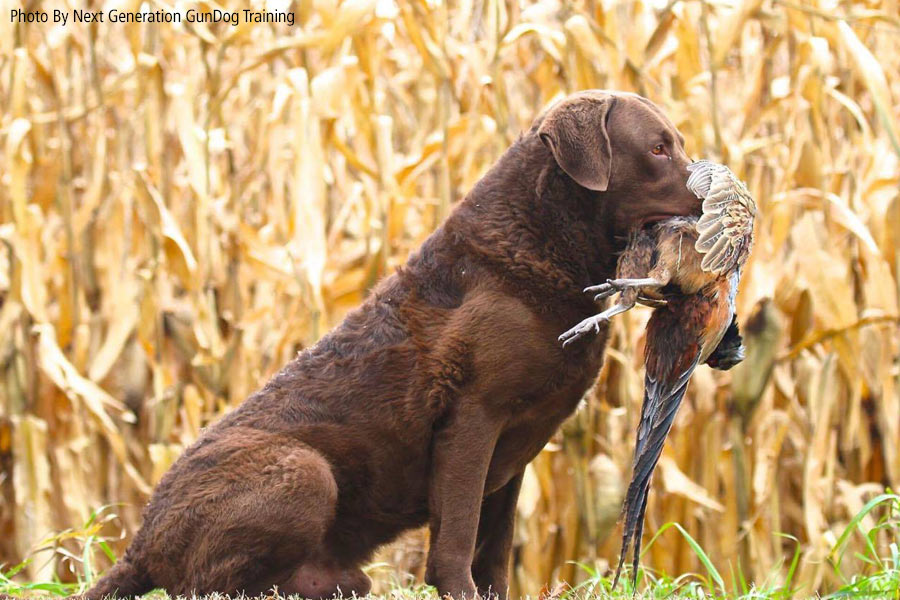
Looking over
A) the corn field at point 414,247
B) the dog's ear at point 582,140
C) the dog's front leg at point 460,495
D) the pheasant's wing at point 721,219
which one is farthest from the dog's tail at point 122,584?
the pheasant's wing at point 721,219

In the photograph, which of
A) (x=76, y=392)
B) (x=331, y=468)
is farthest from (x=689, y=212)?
(x=76, y=392)

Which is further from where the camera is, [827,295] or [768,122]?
[768,122]

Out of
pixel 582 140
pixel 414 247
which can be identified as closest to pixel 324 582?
pixel 582 140

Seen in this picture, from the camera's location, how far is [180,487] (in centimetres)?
300

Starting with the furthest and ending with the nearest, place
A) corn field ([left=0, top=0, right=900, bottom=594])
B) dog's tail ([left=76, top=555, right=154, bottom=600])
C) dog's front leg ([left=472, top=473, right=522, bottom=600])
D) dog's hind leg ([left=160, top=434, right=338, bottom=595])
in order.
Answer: corn field ([left=0, top=0, right=900, bottom=594]) < dog's front leg ([left=472, top=473, right=522, bottom=600]) < dog's tail ([left=76, top=555, right=154, bottom=600]) < dog's hind leg ([left=160, top=434, right=338, bottom=595])

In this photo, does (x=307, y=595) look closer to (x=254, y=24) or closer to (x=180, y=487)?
(x=180, y=487)

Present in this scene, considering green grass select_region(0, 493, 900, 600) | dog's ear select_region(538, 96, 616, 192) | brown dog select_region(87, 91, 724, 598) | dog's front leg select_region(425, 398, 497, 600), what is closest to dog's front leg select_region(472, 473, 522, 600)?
brown dog select_region(87, 91, 724, 598)

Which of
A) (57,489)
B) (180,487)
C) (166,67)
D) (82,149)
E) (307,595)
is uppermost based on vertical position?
(166,67)

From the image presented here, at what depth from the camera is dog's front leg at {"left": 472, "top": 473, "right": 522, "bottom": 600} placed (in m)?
3.25

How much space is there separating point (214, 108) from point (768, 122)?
8.65 ft

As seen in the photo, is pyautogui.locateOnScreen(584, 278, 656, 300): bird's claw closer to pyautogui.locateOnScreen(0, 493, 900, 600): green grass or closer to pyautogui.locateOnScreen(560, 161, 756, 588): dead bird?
pyautogui.locateOnScreen(560, 161, 756, 588): dead bird

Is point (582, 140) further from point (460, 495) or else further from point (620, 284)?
point (460, 495)

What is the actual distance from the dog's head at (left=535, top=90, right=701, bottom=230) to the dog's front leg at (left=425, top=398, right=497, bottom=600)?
689 mm

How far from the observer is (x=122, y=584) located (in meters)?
2.99
